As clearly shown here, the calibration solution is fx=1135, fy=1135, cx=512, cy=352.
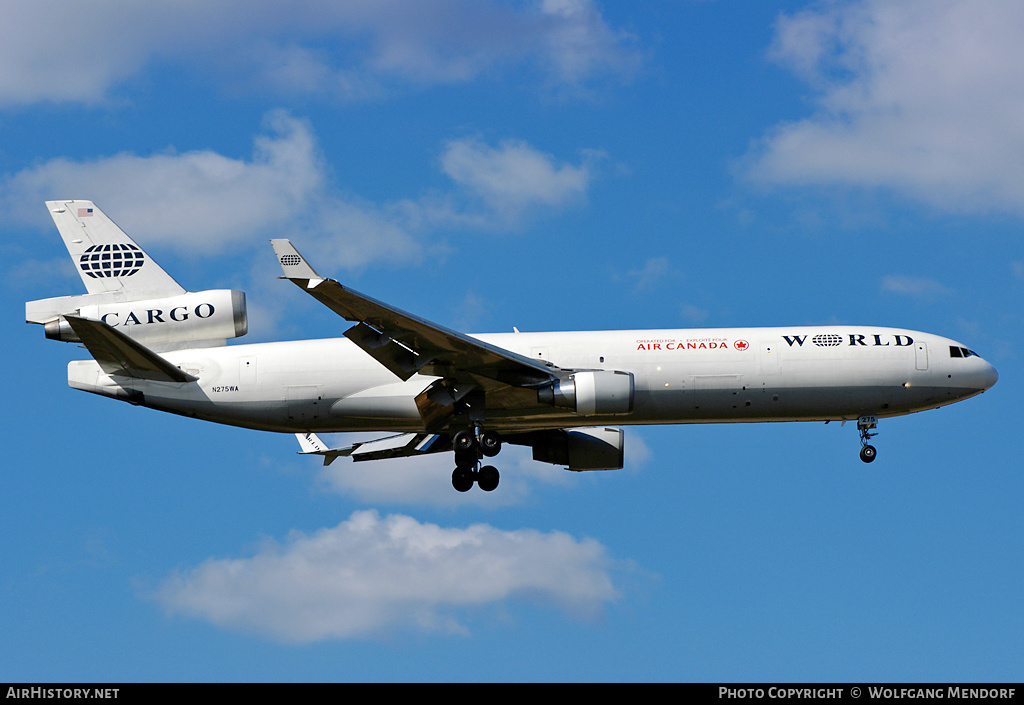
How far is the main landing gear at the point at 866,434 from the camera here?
120ft

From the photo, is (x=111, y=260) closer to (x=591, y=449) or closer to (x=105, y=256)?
(x=105, y=256)

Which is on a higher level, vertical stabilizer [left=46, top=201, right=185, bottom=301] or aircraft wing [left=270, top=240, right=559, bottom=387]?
vertical stabilizer [left=46, top=201, right=185, bottom=301]

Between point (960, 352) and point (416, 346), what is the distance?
17963mm

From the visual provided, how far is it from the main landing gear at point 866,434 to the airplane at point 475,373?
4cm

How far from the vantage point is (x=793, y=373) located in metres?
35.4

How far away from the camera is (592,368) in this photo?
35219 millimetres

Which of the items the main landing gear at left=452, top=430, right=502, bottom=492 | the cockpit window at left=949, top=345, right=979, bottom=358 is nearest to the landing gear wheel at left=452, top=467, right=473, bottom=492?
the main landing gear at left=452, top=430, right=502, bottom=492

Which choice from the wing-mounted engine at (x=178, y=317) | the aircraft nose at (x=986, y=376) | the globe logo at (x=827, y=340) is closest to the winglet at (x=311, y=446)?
the wing-mounted engine at (x=178, y=317)

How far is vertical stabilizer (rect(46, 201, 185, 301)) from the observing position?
37.0 meters

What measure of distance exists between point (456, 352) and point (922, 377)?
15.2m

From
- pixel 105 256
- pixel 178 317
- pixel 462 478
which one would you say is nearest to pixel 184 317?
pixel 178 317

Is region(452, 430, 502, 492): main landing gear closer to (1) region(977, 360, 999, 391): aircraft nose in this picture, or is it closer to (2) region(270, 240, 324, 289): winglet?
(2) region(270, 240, 324, 289): winglet

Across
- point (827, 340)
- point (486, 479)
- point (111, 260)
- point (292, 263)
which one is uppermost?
point (111, 260)

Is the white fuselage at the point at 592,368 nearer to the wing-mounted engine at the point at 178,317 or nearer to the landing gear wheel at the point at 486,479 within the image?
the wing-mounted engine at the point at 178,317
